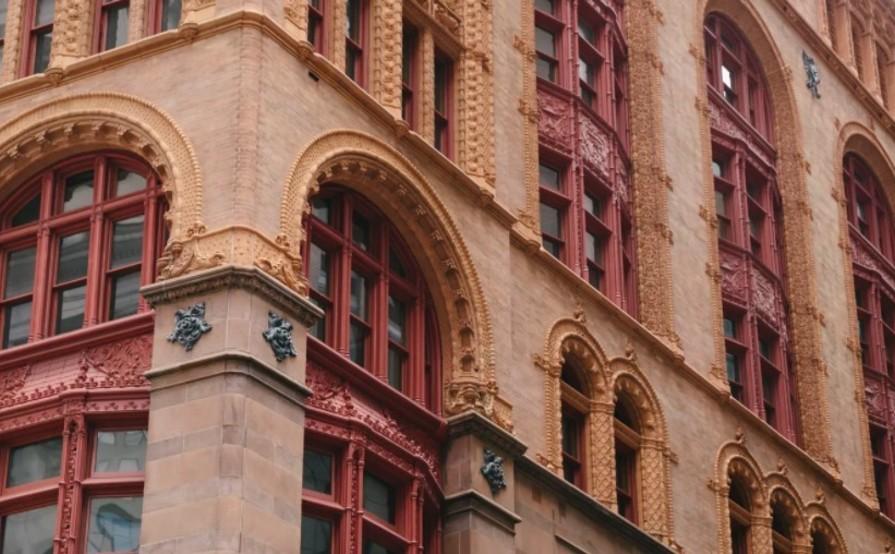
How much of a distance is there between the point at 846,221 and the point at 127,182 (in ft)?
102

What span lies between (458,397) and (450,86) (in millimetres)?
7323

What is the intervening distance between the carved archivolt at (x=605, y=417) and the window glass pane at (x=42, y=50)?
11519 millimetres

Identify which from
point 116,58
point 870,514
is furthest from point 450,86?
point 870,514

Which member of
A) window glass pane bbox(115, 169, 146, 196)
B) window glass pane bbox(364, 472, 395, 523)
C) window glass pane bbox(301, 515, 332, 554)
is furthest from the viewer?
window glass pane bbox(115, 169, 146, 196)

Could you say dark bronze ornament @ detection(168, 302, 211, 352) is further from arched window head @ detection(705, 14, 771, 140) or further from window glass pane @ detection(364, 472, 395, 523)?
arched window head @ detection(705, 14, 771, 140)

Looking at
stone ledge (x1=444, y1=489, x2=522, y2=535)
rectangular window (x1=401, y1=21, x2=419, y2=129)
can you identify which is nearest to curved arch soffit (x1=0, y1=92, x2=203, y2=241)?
rectangular window (x1=401, y1=21, x2=419, y2=129)

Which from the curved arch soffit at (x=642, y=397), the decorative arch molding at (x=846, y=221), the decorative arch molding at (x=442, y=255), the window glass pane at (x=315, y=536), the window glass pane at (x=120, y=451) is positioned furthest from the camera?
the decorative arch molding at (x=846, y=221)

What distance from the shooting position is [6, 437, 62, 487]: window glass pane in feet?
107

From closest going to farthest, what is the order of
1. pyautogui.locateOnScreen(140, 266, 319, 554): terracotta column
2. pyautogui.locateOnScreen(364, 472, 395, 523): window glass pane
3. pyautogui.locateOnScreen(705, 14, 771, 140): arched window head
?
pyautogui.locateOnScreen(140, 266, 319, 554): terracotta column < pyautogui.locateOnScreen(364, 472, 395, 523): window glass pane < pyautogui.locateOnScreen(705, 14, 771, 140): arched window head

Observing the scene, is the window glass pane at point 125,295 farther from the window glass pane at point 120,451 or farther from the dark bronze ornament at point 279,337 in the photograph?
the dark bronze ornament at point 279,337

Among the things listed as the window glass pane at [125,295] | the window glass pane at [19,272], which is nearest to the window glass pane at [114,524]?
the window glass pane at [125,295]

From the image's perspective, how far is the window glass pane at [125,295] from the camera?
34.0 meters

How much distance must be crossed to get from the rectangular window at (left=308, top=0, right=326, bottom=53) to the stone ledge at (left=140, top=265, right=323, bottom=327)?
6.36 metres

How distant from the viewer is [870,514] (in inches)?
2169
